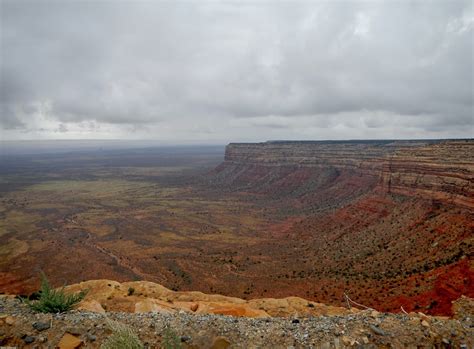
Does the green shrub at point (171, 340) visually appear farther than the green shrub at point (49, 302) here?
No

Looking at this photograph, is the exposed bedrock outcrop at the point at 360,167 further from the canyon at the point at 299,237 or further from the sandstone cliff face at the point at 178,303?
the sandstone cliff face at the point at 178,303

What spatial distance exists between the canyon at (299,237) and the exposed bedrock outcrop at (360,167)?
0.85 ft

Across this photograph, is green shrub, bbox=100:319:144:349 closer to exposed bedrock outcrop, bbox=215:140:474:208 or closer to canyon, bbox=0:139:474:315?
canyon, bbox=0:139:474:315

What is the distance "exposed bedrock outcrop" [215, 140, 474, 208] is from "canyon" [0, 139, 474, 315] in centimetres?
26

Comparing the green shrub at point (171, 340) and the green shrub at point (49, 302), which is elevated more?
the green shrub at point (171, 340)

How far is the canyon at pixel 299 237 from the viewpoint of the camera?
26.0 meters

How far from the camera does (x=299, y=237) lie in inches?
1811

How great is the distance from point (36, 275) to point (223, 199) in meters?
53.0

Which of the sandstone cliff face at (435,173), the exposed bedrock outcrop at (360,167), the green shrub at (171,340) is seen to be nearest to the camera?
the green shrub at (171,340)

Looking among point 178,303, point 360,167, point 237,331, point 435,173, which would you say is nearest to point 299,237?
point 435,173

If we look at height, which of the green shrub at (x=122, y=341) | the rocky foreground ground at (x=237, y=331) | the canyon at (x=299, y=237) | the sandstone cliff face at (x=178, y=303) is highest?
the green shrub at (x=122, y=341)

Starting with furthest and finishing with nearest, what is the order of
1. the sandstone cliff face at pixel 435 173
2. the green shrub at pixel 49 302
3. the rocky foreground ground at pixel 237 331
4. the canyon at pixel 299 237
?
the sandstone cliff face at pixel 435 173
the canyon at pixel 299 237
the green shrub at pixel 49 302
the rocky foreground ground at pixel 237 331

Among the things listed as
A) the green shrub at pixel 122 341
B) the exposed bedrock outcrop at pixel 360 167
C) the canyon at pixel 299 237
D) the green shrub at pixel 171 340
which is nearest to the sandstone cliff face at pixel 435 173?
the exposed bedrock outcrop at pixel 360 167

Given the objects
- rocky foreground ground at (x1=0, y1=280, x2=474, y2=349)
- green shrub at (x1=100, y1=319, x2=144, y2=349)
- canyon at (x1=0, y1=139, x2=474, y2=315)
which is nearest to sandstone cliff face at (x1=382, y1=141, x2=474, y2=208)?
canyon at (x1=0, y1=139, x2=474, y2=315)
